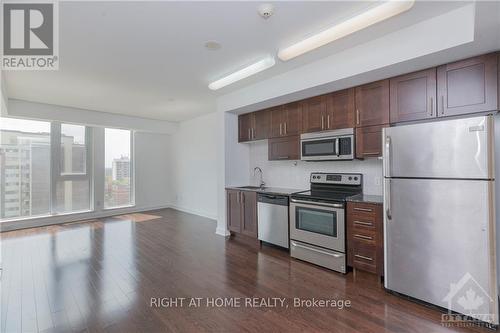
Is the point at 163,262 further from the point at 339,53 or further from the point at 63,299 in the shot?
the point at 339,53

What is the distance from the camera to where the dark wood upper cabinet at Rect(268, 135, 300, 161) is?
12.6ft

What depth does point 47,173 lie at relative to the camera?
5.64 metres

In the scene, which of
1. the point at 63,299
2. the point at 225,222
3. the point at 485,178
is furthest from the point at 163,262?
the point at 485,178

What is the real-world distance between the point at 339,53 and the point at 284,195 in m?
2.01

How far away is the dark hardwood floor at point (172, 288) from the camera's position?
6.66ft

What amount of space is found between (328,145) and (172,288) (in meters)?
2.63

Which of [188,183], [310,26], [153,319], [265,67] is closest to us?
[153,319]

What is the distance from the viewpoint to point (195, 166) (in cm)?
673

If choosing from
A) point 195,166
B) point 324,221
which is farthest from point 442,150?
point 195,166

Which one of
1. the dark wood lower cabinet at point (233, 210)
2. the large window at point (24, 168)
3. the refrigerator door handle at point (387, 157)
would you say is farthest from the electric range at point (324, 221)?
the large window at point (24, 168)

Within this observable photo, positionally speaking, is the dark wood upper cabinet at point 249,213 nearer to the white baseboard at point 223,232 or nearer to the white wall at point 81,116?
the white baseboard at point 223,232

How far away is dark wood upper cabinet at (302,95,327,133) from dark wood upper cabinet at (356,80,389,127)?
48cm

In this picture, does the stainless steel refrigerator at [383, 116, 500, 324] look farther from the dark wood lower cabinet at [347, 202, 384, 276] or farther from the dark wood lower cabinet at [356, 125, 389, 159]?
the dark wood lower cabinet at [356, 125, 389, 159]

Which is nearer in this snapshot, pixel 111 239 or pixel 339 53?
pixel 339 53
